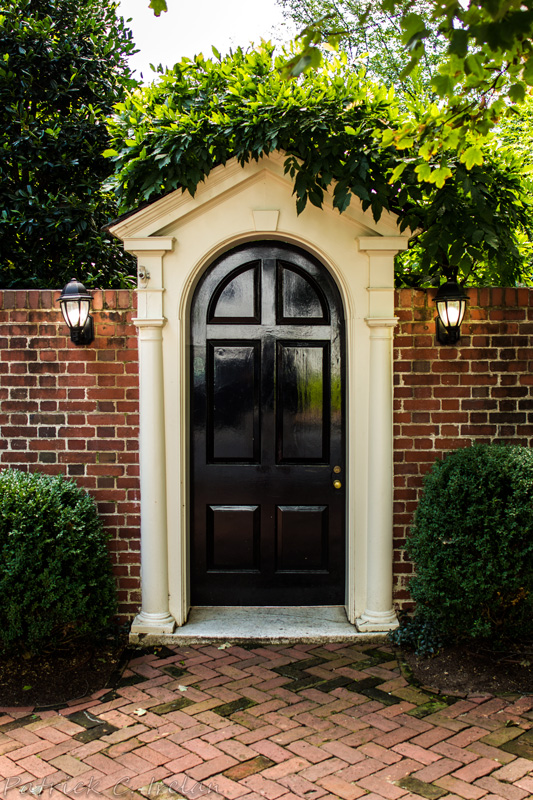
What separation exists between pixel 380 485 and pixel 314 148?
2.29m

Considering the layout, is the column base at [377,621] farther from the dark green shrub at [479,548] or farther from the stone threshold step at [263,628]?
the dark green shrub at [479,548]

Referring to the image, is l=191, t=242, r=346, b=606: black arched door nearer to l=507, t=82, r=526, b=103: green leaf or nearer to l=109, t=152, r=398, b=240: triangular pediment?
l=109, t=152, r=398, b=240: triangular pediment

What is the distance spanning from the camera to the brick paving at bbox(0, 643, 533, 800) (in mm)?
3051

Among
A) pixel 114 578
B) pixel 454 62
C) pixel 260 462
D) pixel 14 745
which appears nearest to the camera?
pixel 454 62

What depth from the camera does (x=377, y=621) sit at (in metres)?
4.63

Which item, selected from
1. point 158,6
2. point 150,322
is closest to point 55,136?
point 150,322

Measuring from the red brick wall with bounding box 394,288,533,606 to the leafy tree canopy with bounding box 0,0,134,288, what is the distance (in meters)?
3.13

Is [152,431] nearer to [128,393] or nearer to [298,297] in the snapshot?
[128,393]

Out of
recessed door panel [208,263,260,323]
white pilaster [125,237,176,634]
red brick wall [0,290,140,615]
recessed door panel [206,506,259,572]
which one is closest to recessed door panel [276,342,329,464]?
recessed door panel [208,263,260,323]

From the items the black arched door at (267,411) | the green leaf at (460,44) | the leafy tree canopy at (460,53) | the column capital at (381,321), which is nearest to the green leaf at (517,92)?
the leafy tree canopy at (460,53)

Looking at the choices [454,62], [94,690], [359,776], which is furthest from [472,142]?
[94,690]

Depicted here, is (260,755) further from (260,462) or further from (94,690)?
(260,462)

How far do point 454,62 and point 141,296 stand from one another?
251 centimetres

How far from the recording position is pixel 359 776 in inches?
123
